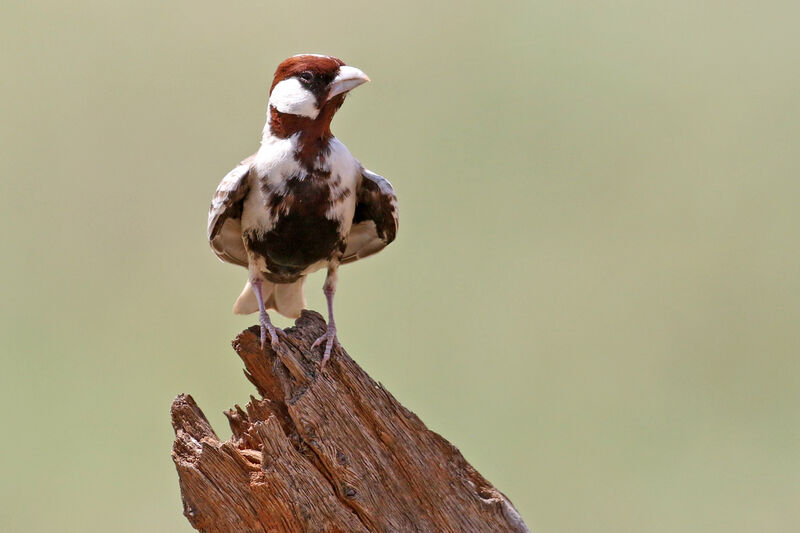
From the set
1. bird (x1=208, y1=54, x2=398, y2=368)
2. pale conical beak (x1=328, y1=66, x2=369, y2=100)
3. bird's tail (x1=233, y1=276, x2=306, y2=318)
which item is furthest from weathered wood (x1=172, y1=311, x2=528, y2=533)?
pale conical beak (x1=328, y1=66, x2=369, y2=100)

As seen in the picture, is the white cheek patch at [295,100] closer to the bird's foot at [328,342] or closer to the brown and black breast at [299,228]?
the brown and black breast at [299,228]

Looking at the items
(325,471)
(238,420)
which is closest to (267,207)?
(238,420)

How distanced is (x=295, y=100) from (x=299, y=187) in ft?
1.37

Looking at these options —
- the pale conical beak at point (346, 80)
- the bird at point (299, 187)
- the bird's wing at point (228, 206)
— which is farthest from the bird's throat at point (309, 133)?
the bird's wing at point (228, 206)

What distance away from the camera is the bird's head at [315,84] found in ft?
15.2

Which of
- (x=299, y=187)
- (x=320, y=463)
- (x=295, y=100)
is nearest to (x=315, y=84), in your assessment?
(x=295, y=100)

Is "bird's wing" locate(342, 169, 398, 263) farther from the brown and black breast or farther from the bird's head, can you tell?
the bird's head

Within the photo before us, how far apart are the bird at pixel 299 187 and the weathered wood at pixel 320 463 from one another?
0.19m

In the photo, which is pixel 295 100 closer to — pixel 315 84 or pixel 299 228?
pixel 315 84

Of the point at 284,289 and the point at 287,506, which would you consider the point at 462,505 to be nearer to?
the point at 287,506

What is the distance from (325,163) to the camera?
4.76 metres

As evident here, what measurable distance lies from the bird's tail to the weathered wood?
0.79m

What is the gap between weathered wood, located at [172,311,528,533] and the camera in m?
4.11

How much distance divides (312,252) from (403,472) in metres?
1.22
